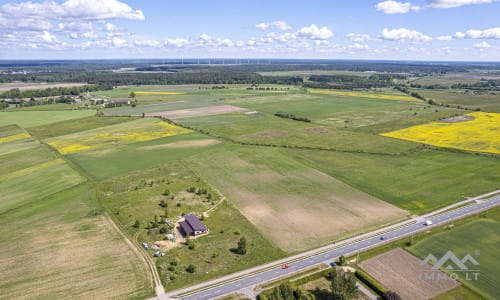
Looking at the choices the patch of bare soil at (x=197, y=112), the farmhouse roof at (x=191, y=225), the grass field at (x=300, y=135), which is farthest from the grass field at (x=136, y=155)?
the patch of bare soil at (x=197, y=112)

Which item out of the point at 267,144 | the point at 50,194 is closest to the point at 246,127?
the point at 267,144

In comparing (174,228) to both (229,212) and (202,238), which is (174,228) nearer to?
(202,238)

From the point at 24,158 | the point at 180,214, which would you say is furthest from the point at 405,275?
the point at 24,158

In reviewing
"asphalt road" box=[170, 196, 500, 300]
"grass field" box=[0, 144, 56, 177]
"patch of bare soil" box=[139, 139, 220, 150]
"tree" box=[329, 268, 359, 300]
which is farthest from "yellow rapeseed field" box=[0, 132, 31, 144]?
"tree" box=[329, 268, 359, 300]

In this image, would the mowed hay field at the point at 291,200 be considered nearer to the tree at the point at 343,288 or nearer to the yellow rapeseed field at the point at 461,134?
the tree at the point at 343,288

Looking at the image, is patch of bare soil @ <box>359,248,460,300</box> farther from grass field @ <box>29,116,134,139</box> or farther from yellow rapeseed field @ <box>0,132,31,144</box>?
yellow rapeseed field @ <box>0,132,31,144</box>
